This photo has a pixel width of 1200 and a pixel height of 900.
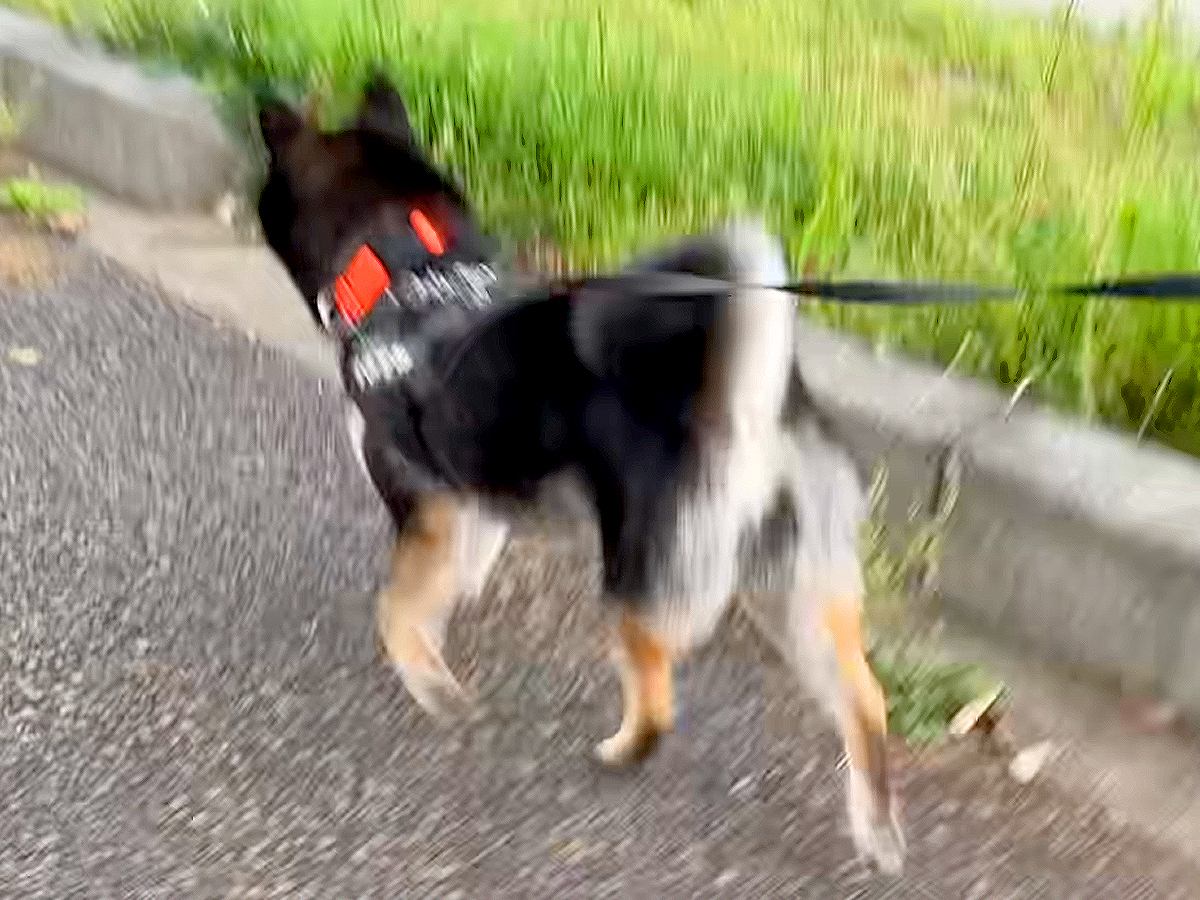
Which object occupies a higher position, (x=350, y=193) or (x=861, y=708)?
(x=350, y=193)

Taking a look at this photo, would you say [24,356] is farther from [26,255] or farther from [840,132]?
[840,132]

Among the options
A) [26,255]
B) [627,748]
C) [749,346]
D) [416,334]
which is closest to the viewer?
[749,346]

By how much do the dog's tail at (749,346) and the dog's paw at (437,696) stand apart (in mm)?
875

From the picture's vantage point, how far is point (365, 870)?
8.19 feet

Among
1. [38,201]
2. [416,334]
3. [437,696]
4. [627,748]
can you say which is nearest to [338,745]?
[437,696]

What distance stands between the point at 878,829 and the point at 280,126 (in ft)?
5.19

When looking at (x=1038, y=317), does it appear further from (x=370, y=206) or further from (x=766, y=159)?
(x=370, y=206)

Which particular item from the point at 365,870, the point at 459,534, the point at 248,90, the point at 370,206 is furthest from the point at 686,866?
the point at 248,90

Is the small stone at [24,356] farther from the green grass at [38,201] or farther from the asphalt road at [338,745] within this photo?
the green grass at [38,201]

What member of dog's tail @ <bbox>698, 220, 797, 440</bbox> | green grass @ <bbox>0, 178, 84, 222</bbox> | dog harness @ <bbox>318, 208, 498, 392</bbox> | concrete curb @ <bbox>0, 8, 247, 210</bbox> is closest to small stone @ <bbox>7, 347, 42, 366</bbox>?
green grass @ <bbox>0, 178, 84, 222</bbox>

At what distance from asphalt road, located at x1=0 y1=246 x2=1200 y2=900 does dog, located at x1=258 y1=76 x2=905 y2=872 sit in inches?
3.6

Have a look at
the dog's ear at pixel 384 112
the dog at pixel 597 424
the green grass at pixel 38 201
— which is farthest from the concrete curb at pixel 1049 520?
the green grass at pixel 38 201

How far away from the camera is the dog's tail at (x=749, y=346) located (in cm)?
209

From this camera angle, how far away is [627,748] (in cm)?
266
